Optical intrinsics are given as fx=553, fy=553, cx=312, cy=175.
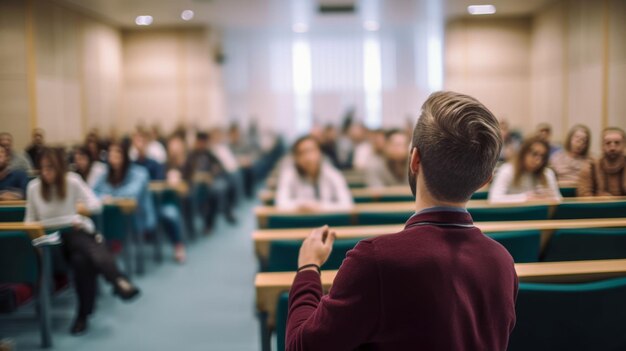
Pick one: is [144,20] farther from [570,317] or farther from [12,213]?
[570,317]

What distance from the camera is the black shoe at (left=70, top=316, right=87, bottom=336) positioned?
12.2 ft

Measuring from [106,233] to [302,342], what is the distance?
418 centimetres

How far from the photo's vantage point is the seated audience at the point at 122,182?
5.19m

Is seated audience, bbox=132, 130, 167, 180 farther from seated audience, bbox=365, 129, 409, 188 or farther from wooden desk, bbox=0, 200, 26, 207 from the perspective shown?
wooden desk, bbox=0, 200, 26, 207

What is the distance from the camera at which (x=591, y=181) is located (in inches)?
88.2

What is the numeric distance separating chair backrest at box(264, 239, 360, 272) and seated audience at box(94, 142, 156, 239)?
115 inches

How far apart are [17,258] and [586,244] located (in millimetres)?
2521

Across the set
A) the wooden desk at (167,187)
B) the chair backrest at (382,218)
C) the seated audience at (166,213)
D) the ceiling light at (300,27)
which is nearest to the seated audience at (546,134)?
the chair backrest at (382,218)

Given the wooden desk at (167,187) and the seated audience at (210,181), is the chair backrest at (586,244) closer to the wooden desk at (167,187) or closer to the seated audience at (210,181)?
the wooden desk at (167,187)

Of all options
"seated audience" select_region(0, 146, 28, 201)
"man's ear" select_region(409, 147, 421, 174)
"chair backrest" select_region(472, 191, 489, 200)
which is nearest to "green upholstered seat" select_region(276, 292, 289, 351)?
"man's ear" select_region(409, 147, 421, 174)

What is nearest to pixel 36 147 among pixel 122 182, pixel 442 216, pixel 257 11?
pixel 442 216

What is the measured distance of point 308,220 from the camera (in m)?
3.30

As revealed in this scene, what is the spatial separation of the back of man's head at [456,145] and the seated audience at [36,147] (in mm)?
1591

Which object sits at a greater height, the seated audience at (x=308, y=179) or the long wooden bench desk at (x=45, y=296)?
the seated audience at (x=308, y=179)
